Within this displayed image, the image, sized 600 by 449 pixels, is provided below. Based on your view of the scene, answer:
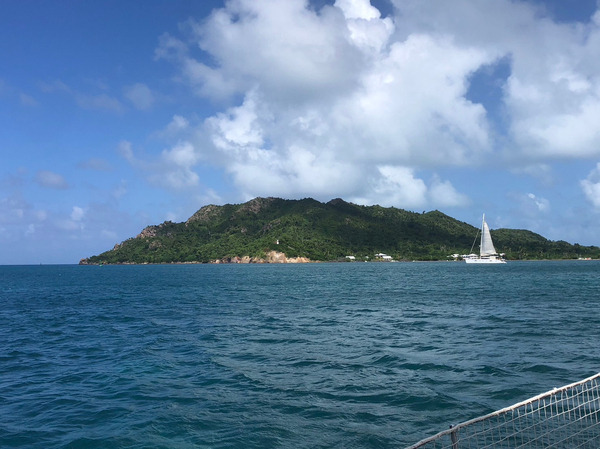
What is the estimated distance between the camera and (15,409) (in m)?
18.0

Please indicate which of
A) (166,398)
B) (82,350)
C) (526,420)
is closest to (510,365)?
(526,420)

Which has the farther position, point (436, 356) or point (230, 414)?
point (436, 356)

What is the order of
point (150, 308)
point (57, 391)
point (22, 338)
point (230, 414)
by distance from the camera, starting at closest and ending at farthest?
point (230, 414) < point (57, 391) < point (22, 338) < point (150, 308)

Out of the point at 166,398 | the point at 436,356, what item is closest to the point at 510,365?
the point at 436,356

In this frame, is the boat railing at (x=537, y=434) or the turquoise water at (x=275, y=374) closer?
the boat railing at (x=537, y=434)

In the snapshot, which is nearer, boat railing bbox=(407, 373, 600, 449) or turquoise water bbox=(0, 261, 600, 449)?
boat railing bbox=(407, 373, 600, 449)

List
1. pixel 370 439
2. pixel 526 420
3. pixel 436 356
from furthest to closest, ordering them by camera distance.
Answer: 1. pixel 436 356
2. pixel 526 420
3. pixel 370 439

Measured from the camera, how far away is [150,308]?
54.8m

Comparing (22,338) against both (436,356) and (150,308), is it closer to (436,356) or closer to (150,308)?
(150,308)

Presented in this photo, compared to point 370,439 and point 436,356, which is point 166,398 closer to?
point 370,439

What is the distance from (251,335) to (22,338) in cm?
1862

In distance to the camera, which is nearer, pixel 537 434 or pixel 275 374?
pixel 537 434

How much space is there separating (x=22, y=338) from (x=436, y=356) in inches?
1251

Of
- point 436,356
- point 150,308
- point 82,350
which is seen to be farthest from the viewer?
point 150,308
